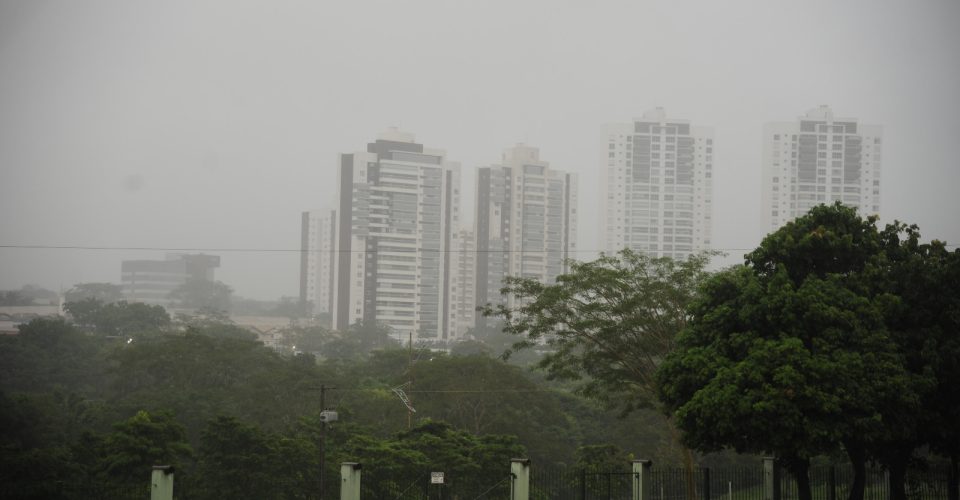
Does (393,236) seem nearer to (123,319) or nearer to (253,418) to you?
(123,319)

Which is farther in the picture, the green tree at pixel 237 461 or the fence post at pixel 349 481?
the green tree at pixel 237 461

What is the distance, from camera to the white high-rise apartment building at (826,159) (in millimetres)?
95688

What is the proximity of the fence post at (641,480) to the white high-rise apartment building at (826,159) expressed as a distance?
83466mm

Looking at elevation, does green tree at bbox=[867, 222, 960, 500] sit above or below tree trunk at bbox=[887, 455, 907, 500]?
above

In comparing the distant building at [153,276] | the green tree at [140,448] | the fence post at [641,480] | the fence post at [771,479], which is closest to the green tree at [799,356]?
the fence post at [641,480]

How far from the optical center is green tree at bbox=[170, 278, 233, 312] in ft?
412

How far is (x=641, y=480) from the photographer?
56.0 feet

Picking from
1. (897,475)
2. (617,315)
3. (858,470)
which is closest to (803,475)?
(858,470)

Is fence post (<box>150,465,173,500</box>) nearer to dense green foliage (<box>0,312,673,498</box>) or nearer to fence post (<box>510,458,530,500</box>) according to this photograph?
fence post (<box>510,458,530,500</box>)

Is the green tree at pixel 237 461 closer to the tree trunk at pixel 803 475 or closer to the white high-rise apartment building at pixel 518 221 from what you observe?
the tree trunk at pixel 803 475

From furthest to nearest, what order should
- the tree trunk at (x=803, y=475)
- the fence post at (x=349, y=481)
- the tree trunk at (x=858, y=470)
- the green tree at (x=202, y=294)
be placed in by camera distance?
1. the green tree at (x=202, y=294)
2. the tree trunk at (x=858, y=470)
3. the tree trunk at (x=803, y=475)
4. the fence post at (x=349, y=481)

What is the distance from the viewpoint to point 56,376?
43.6 metres

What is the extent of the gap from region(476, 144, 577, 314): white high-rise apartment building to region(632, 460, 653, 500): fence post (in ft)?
265

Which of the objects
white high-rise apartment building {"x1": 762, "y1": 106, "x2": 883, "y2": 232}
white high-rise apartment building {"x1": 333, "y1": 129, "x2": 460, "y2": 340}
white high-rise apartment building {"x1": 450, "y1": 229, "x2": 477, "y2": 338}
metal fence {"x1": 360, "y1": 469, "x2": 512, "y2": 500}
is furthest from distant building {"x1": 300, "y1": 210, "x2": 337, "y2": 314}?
metal fence {"x1": 360, "y1": 469, "x2": 512, "y2": 500}
